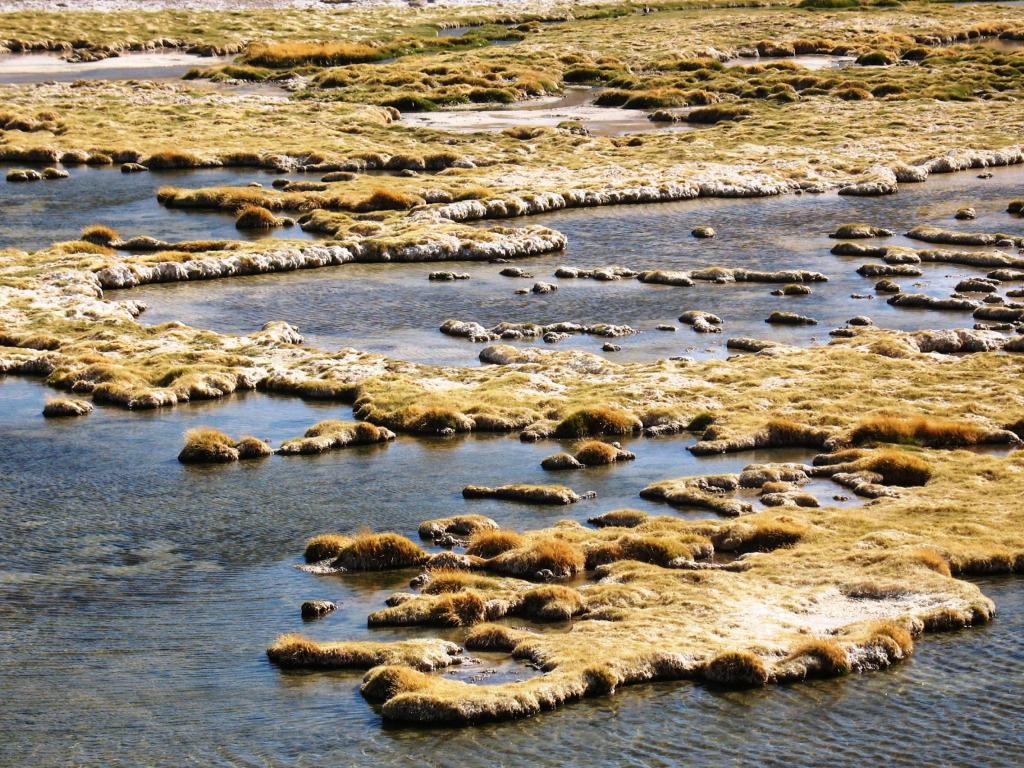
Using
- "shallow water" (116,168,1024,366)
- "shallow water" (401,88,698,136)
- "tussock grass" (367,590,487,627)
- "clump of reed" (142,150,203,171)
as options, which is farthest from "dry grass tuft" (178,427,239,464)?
"shallow water" (401,88,698,136)

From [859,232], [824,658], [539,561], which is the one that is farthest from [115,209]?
[824,658]

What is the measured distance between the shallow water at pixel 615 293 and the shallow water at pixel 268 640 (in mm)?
17039

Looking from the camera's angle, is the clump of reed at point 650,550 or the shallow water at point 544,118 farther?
the shallow water at point 544,118

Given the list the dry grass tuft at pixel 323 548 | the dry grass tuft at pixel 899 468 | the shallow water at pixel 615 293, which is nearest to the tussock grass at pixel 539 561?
the dry grass tuft at pixel 323 548

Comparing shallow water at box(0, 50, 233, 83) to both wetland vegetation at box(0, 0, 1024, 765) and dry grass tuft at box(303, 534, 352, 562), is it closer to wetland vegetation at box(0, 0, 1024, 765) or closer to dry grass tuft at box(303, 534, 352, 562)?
wetland vegetation at box(0, 0, 1024, 765)

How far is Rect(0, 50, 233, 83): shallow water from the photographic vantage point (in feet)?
513

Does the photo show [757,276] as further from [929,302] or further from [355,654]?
[355,654]

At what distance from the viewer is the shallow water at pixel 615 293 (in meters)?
72.8

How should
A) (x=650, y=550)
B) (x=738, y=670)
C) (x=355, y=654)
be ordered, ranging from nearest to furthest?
1. (x=738, y=670)
2. (x=355, y=654)
3. (x=650, y=550)

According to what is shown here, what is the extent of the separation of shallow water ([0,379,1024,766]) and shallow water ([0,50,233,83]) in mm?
108531

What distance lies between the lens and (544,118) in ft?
451

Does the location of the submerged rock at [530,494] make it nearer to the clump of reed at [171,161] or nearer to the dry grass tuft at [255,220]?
the dry grass tuft at [255,220]

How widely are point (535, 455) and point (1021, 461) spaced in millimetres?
17753

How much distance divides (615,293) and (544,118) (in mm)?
60102
